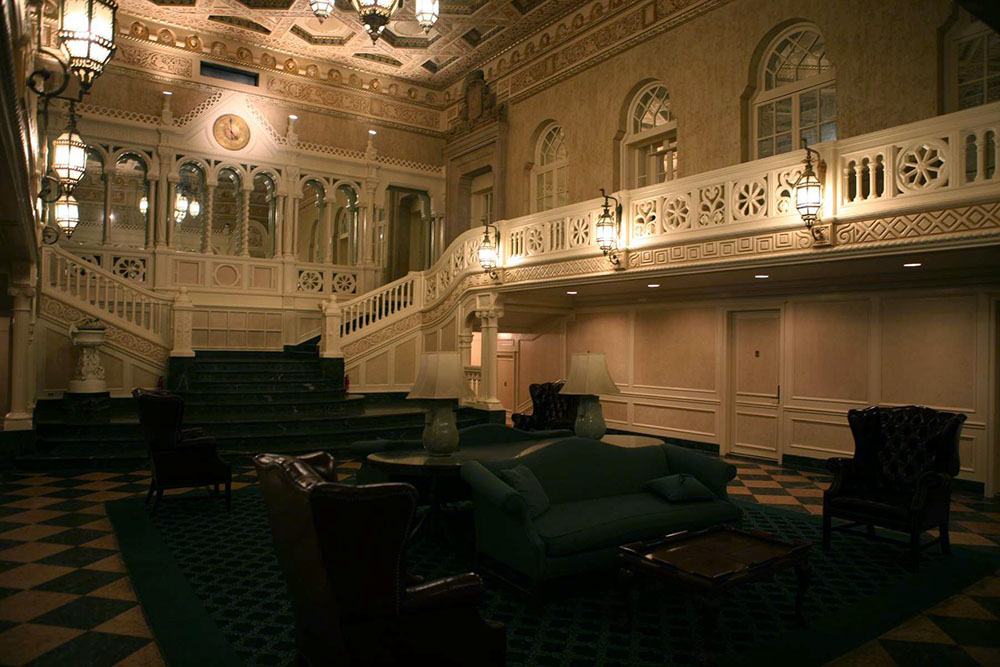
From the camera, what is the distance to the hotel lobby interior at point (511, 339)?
3492mm

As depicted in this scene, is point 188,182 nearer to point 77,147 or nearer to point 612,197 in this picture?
point 77,147

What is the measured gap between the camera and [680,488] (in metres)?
4.78

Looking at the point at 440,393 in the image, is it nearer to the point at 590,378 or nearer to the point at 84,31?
the point at 590,378

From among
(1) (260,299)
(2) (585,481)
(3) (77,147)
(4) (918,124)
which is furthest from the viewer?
(1) (260,299)

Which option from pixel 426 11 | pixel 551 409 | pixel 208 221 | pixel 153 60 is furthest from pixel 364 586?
pixel 153 60

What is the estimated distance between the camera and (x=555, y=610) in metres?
3.84

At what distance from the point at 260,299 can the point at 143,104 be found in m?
4.21

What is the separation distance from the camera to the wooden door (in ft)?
29.9

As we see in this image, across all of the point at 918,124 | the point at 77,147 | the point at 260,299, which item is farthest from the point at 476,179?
the point at 918,124

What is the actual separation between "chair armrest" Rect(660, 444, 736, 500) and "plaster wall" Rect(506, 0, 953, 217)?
17.0ft

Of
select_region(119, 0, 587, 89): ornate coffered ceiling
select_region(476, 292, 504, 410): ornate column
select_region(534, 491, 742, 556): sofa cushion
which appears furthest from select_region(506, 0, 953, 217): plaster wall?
select_region(534, 491, 742, 556): sofa cushion

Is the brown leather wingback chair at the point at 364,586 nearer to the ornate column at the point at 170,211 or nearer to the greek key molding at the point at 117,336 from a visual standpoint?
the greek key molding at the point at 117,336

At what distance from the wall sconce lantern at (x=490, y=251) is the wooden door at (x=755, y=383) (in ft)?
12.6

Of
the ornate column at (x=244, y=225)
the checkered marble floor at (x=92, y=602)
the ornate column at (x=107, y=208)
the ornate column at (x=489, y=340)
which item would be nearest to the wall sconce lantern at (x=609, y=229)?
the ornate column at (x=489, y=340)
